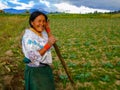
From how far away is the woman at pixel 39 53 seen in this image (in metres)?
4.20

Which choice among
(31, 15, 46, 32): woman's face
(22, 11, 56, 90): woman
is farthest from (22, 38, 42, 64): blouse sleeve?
(31, 15, 46, 32): woman's face

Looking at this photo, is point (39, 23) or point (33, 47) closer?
point (33, 47)

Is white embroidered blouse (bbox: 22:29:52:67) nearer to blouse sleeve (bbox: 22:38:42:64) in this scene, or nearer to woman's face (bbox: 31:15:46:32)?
blouse sleeve (bbox: 22:38:42:64)

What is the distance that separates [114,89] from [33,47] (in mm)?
3507

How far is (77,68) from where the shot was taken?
30.0 feet

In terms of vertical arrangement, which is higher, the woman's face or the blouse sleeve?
the woman's face

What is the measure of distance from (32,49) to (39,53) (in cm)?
11

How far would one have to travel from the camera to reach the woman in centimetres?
420

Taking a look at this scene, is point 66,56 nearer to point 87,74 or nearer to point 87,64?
point 87,64

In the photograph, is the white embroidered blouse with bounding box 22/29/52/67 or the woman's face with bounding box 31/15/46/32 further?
the woman's face with bounding box 31/15/46/32

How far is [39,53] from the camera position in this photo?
417 centimetres

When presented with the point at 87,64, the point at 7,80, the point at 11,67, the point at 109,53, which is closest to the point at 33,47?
the point at 7,80

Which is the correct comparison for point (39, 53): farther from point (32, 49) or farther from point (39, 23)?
point (39, 23)

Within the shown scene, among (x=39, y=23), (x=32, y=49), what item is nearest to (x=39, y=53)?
(x=32, y=49)
